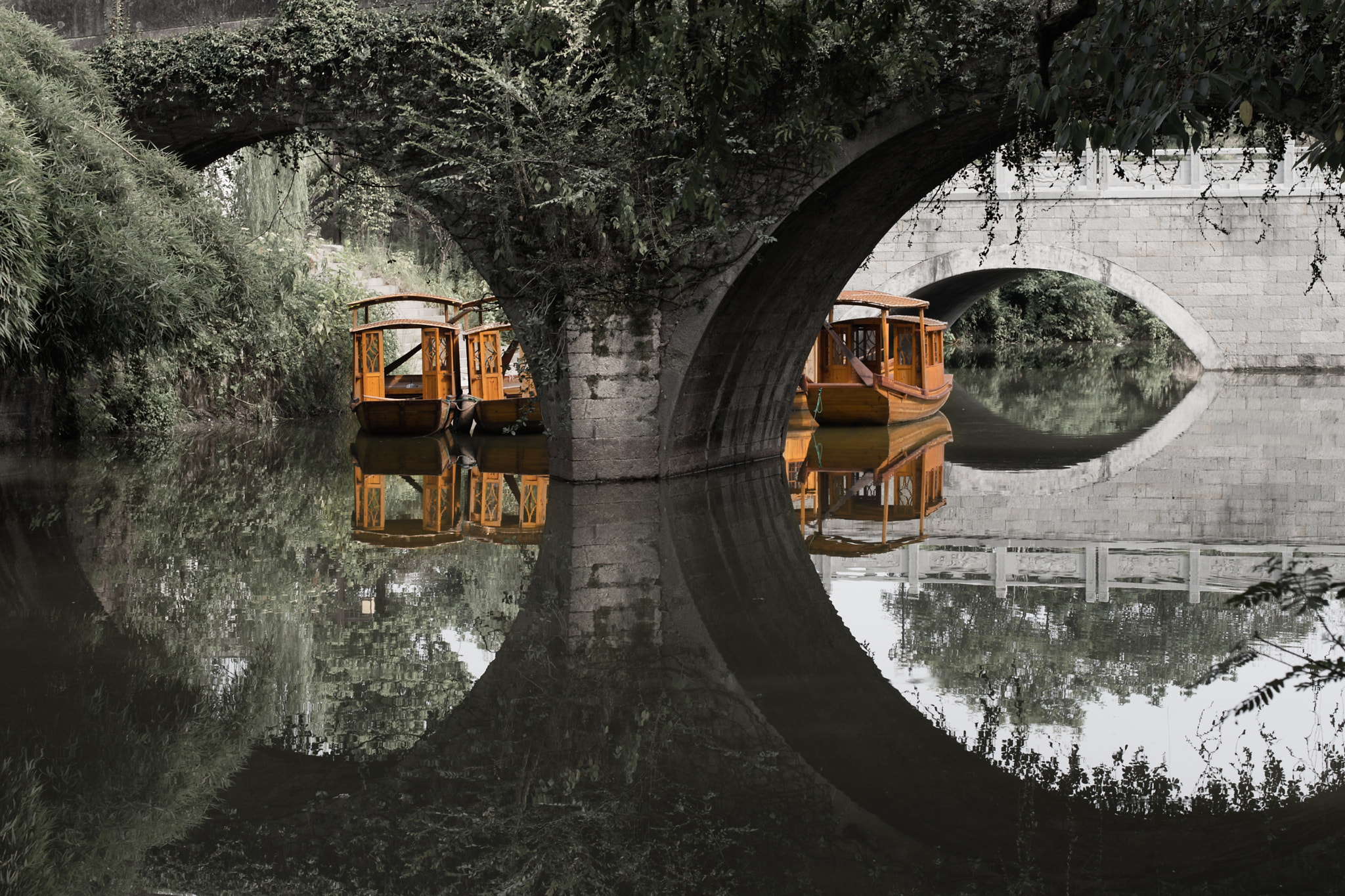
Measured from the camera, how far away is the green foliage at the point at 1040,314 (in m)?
32.3

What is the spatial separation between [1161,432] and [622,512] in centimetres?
687

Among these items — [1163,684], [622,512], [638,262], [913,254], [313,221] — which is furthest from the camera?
[313,221]

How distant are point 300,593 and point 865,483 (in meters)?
4.85

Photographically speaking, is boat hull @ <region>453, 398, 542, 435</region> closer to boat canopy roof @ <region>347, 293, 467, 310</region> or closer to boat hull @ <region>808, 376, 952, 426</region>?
boat canopy roof @ <region>347, 293, 467, 310</region>

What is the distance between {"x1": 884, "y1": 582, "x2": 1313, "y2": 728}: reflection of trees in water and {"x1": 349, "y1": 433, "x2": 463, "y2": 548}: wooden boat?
9.29ft

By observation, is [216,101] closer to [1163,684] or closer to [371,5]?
[371,5]

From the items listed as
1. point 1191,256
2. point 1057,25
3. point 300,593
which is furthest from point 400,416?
point 1191,256

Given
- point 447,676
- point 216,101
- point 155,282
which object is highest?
point 216,101

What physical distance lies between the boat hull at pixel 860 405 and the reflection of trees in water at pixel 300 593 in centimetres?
594

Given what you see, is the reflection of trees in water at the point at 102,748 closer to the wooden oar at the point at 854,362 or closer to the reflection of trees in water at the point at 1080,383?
the wooden oar at the point at 854,362

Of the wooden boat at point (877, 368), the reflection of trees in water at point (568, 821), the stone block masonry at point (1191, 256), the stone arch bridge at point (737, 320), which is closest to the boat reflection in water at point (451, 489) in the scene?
the stone arch bridge at point (737, 320)

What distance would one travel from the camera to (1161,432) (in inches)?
506

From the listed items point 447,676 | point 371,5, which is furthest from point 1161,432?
point 447,676

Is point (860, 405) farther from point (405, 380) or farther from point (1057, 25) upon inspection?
point (1057, 25)
